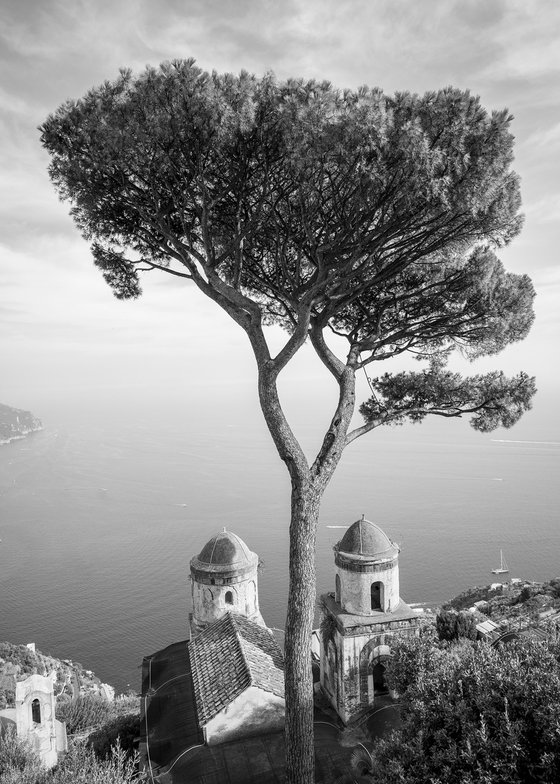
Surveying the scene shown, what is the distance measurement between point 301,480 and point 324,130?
177 inches

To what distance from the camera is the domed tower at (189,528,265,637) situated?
12.7m

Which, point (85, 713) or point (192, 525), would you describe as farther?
point (192, 525)

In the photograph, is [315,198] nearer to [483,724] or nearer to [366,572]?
[483,724]

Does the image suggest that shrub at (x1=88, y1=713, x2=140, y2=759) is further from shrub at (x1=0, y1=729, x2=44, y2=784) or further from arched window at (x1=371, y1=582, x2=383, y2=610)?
arched window at (x1=371, y1=582, x2=383, y2=610)

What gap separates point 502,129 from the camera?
20.5 ft

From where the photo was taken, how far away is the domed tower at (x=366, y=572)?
33.9ft

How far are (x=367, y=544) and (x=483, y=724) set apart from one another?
5.18m

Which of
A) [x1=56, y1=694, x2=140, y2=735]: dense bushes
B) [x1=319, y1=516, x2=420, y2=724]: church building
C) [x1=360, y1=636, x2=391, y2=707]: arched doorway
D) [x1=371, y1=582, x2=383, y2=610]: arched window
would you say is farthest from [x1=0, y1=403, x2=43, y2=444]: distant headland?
[x1=360, y1=636, x2=391, y2=707]: arched doorway

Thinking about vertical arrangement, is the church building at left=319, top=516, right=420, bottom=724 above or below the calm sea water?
above

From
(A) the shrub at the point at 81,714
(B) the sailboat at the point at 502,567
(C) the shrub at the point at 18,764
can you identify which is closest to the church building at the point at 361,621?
(C) the shrub at the point at 18,764

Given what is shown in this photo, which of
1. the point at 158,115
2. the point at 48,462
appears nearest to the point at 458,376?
the point at 158,115

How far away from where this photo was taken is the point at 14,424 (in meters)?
149

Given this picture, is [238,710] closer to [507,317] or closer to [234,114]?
[507,317]

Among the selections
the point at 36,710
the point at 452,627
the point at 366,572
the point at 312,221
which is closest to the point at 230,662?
the point at 366,572
